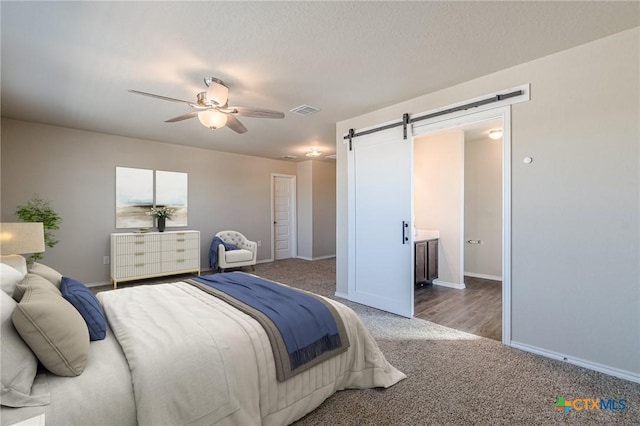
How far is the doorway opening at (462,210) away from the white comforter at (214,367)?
7.50 feet

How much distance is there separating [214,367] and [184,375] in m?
0.13

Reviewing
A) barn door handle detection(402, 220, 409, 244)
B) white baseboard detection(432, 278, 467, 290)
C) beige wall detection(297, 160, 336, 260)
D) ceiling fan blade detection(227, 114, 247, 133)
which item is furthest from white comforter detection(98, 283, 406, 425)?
beige wall detection(297, 160, 336, 260)

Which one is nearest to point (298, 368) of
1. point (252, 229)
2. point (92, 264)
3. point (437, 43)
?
point (437, 43)

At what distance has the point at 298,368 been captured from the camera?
66.1 inches

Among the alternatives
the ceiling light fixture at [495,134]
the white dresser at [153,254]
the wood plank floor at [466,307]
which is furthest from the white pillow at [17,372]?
the ceiling light fixture at [495,134]

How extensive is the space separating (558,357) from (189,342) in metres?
2.93

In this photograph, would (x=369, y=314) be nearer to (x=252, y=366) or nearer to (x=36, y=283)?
(x=252, y=366)

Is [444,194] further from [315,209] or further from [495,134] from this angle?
[315,209]

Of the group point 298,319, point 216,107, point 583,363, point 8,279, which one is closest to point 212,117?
point 216,107

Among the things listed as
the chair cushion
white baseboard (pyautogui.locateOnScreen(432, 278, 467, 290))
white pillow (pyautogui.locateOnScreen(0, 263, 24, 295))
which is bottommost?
white baseboard (pyautogui.locateOnScreen(432, 278, 467, 290))

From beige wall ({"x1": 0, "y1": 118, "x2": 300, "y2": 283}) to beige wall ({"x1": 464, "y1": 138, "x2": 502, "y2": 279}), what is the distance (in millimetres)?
5078

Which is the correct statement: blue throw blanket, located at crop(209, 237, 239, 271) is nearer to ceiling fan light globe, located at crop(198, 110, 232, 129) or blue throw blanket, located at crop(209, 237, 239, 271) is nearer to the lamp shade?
the lamp shade

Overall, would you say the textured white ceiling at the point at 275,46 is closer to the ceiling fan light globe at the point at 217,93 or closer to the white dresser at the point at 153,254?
the ceiling fan light globe at the point at 217,93

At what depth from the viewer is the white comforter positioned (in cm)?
129
